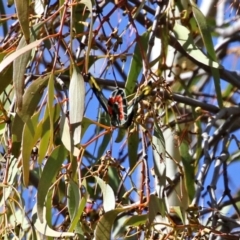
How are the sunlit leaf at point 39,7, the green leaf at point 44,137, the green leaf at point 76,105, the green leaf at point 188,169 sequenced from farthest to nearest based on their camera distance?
the green leaf at point 188,169
the sunlit leaf at point 39,7
the green leaf at point 44,137
the green leaf at point 76,105

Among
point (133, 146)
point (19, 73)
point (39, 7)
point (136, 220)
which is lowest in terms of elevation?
point (136, 220)

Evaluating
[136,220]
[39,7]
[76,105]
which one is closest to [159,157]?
[136,220]

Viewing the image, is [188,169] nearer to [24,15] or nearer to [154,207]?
[154,207]

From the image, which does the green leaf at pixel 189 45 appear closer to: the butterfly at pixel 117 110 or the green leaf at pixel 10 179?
the butterfly at pixel 117 110

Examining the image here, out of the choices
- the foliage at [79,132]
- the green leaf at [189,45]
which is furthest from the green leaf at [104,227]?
the green leaf at [189,45]

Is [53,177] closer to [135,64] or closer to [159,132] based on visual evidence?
[159,132]

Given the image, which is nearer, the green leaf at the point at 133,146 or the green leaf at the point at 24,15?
the green leaf at the point at 24,15
